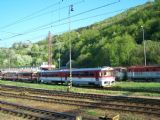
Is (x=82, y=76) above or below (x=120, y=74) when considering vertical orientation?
below

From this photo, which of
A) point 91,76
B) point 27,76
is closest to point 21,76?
point 27,76

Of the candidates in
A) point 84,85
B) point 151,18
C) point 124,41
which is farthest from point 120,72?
point 151,18

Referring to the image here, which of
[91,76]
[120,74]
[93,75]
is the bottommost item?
[91,76]

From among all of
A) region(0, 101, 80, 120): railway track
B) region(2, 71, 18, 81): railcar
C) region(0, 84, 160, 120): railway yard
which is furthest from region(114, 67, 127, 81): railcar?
region(0, 101, 80, 120): railway track

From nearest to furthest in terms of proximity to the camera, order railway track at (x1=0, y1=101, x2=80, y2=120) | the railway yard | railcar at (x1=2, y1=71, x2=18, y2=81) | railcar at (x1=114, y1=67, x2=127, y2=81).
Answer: railway track at (x1=0, y1=101, x2=80, y2=120) → the railway yard → railcar at (x1=114, y1=67, x2=127, y2=81) → railcar at (x1=2, y1=71, x2=18, y2=81)

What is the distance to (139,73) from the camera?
65125mm

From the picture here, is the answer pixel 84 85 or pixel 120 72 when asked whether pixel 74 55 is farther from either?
pixel 84 85

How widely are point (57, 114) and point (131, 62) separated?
76.7 meters

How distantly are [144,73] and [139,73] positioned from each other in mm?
1678

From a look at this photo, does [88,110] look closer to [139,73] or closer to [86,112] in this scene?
[86,112]

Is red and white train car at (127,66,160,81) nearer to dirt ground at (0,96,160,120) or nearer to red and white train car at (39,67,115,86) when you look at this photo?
red and white train car at (39,67,115,86)

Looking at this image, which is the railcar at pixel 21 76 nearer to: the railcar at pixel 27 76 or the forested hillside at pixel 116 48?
the railcar at pixel 27 76

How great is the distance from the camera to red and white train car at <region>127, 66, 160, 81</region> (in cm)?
6142

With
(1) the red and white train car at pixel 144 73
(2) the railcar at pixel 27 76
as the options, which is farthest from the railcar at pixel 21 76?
(1) the red and white train car at pixel 144 73
